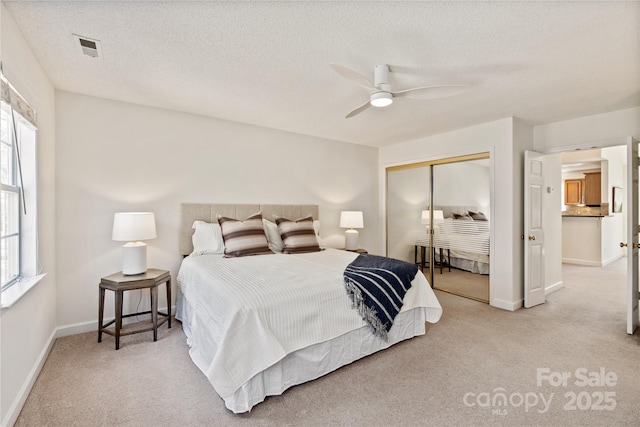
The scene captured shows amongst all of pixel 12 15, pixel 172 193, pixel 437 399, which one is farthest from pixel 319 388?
pixel 12 15

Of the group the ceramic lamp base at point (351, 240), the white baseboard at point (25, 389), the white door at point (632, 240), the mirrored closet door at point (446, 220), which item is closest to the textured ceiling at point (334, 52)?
the white door at point (632, 240)

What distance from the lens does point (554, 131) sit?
3.89 meters

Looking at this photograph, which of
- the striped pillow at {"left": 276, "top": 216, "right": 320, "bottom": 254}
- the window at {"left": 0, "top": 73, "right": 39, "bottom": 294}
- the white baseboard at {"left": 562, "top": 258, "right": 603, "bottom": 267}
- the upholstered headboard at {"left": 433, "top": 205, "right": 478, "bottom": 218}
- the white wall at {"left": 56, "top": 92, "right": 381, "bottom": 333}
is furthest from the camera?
the white baseboard at {"left": 562, "top": 258, "right": 603, "bottom": 267}

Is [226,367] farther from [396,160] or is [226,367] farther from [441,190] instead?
[396,160]

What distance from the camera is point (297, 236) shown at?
3752 millimetres

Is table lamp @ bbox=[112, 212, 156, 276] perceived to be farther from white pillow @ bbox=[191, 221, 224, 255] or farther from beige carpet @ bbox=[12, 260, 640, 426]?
beige carpet @ bbox=[12, 260, 640, 426]

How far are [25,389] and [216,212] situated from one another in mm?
2231

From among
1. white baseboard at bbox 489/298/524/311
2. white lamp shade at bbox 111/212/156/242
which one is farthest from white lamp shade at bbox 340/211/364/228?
white lamp shade at bbox 111/212/156/242

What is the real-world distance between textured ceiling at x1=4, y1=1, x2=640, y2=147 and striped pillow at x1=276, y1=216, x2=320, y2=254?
1.42 metres

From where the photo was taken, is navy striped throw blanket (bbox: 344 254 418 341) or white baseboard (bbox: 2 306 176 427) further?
navy striped throw blanket (bbox: 344 254 418 341)

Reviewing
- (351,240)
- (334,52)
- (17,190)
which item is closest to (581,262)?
(351,240)

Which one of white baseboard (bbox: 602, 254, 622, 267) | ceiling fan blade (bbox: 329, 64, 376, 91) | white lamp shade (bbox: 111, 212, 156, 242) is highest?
ceiling fan blade (bbox: 329, 64, 376, 91)

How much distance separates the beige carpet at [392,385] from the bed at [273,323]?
0.41 ft

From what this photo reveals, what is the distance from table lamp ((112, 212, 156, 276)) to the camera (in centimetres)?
282
